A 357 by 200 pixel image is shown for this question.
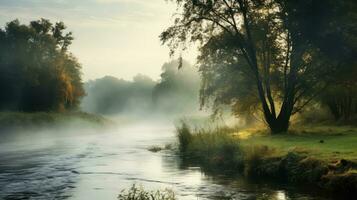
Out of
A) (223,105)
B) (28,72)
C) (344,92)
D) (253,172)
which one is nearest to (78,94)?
(28,72)

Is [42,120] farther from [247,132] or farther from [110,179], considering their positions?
[110,179]

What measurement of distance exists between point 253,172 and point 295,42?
57.4ft

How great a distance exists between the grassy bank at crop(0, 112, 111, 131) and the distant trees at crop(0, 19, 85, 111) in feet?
11.8

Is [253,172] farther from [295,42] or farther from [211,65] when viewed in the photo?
[211,65]

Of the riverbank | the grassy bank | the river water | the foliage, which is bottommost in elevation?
the river water

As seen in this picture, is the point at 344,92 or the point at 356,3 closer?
the point at 356,3

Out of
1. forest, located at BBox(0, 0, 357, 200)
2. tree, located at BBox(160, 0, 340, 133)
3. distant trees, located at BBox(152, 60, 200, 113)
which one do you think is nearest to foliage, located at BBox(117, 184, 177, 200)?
forest, located at BBox(0, 0, 357, 200)

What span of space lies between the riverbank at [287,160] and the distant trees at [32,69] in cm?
5738

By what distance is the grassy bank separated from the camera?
2987 inches

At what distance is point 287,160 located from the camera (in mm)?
24062

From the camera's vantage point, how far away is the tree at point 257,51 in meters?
39.8

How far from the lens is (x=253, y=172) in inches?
996

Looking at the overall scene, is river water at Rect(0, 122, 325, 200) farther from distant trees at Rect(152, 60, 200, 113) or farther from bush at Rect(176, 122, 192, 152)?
distant trees at Rect(152, 60, 200, 113)

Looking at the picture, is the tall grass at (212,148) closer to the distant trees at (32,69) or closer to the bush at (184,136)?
the bush at (184,136)
